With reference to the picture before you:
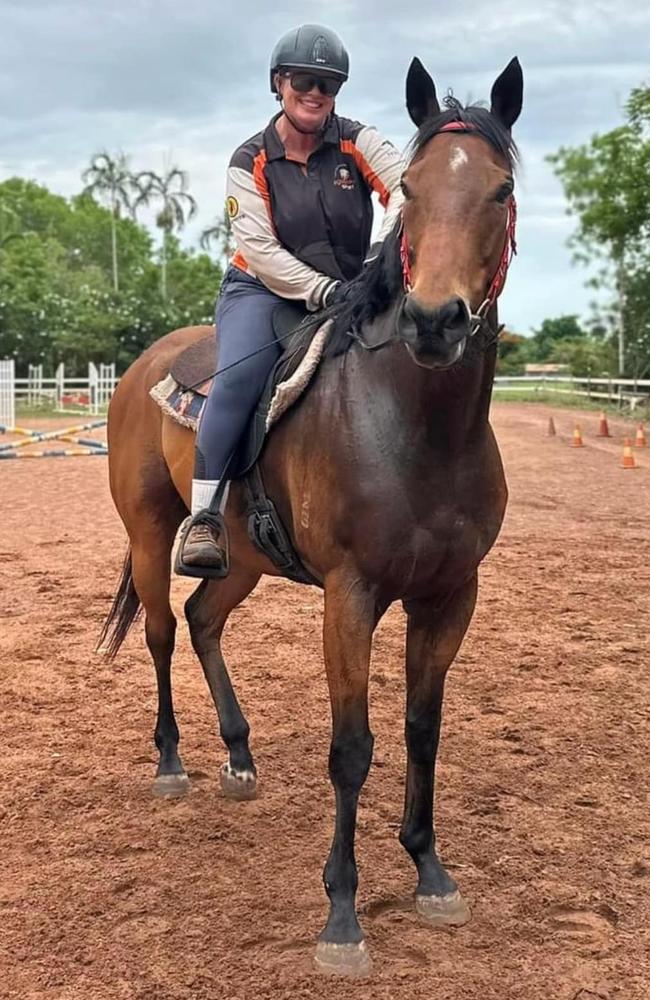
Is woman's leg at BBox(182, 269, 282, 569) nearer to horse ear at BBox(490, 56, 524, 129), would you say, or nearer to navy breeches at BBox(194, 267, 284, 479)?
navy breeches at BBox(194, 267, 284, 479)

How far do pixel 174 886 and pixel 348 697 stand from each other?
1.05 meters

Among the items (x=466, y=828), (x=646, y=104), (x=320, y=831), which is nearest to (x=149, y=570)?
(x=320, y=831)

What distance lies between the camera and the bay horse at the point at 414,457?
284cm

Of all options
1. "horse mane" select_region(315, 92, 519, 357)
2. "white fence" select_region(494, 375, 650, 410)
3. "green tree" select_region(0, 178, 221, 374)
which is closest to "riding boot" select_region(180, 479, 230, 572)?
"horse mane" select_region(315, 92, 519, 357)

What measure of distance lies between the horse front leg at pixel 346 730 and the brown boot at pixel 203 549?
0.70 metres

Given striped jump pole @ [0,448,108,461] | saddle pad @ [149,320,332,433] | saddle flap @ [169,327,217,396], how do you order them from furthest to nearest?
striped jump pole @ [0,448,108,461] → saddle flap @ [169,327,217,396] → saddle pad @ [149,320,332,433]

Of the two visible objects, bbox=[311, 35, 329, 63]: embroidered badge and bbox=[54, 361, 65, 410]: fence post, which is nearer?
bbox=[311, 35, 329, 63]: embroidered badge

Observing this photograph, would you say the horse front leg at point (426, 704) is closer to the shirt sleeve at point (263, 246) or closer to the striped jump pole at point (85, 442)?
the shirt sleeve at point (263, 246)

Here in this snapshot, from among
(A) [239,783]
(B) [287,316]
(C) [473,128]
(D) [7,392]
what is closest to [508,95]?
(C) [473,128]

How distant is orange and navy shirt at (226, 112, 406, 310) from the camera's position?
148 inches

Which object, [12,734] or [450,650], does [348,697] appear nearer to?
[450,650]

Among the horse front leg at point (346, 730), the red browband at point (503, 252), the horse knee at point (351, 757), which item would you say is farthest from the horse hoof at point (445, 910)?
the red browband at point (503, 252)

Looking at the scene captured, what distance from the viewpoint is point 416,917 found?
352 centimetres

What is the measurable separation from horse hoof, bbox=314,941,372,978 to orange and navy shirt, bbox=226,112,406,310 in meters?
2.27
